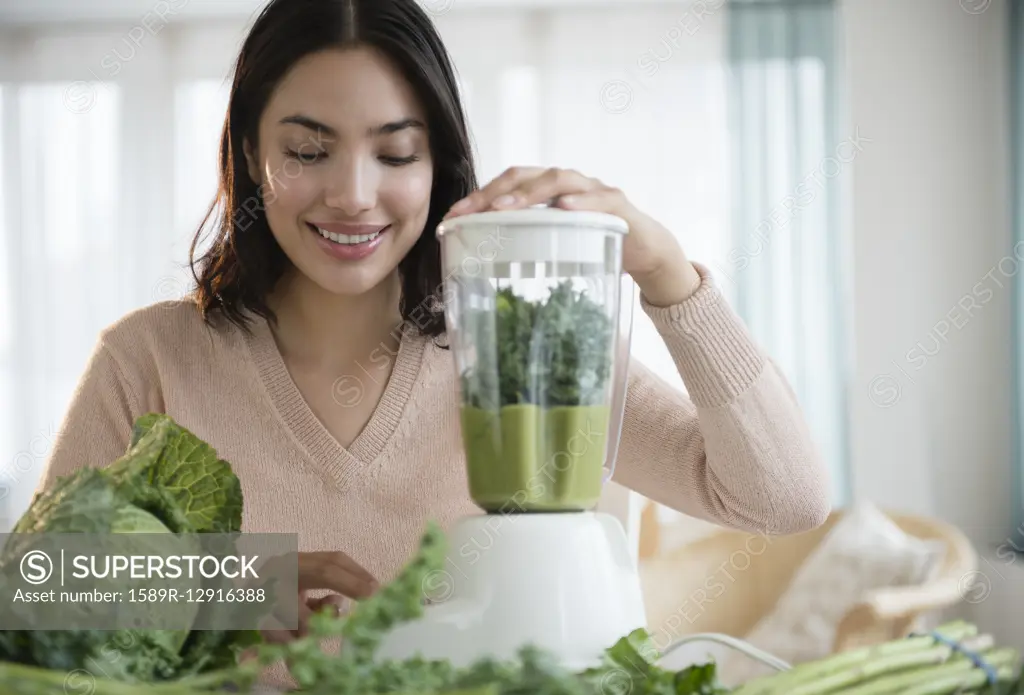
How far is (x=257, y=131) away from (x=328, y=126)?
0.61ft

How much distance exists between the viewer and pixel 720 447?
97 centimetres

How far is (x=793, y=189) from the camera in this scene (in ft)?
12.3

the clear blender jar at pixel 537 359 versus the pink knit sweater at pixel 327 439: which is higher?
the clear blender jar at pixel 537 359

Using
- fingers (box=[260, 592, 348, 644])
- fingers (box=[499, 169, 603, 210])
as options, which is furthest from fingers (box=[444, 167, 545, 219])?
fingers (box=[260, 592, 348, 644])

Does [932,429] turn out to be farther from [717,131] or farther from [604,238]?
[604,238]

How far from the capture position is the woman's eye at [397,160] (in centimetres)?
106

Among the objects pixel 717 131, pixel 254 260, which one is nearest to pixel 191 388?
pixel 254 260

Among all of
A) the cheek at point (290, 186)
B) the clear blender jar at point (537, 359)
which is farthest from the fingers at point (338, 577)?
the cheek at point (290, 186)

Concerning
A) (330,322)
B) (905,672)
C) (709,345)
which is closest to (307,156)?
(330,322)

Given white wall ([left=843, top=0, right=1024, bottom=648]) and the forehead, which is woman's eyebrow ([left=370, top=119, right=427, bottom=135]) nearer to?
the forehead

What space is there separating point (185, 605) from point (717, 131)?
3.66 metres

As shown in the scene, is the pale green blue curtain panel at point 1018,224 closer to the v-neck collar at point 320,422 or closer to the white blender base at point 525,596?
the v-neck collar at point 320,422

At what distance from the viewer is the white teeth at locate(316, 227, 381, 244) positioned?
108 cm

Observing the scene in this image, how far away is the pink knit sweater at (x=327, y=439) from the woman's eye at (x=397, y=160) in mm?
265
